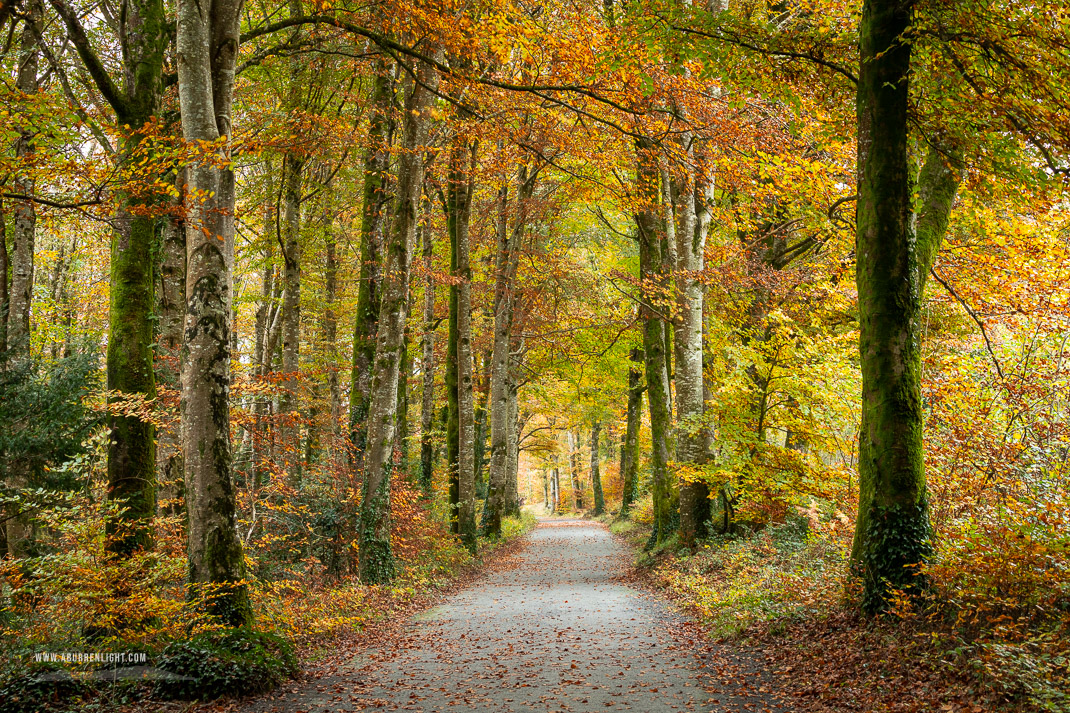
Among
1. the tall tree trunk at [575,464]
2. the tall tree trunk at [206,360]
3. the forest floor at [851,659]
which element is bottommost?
the tall tree trunk at [575,464]

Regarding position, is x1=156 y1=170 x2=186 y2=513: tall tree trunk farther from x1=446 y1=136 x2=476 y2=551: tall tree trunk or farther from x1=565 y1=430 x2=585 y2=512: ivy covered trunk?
x1=565 y1=430 x2=585 y2=512: ivy covered trunk

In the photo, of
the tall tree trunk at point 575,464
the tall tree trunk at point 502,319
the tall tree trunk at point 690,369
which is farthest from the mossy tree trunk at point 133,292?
the tall tree trunk at point 575,464

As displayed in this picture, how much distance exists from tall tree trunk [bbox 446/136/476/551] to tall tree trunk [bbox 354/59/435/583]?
3.43 metres

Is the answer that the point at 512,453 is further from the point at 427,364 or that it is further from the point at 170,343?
the point at 170,343

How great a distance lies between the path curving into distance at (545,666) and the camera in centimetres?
609

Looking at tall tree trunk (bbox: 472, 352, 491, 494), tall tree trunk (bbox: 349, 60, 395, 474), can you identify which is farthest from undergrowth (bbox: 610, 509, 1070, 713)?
tall tree trunk (bbox: 472, 352, 491, 494)

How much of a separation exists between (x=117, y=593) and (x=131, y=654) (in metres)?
0.70

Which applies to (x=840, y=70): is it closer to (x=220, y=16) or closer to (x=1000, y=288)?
(x=1000, y=288)

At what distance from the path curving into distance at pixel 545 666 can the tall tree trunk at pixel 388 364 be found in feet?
5.76

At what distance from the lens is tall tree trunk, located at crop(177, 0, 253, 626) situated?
22.6 feet

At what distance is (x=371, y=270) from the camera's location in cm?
1375

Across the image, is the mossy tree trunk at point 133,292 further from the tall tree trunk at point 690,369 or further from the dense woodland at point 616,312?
the tall tree trunk at point 690,369

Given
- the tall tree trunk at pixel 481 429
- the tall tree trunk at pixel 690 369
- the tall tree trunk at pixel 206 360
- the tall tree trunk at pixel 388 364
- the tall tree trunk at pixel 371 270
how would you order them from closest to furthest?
the tall tree trunk at pixel 206 360 → the tall tree trunk at pixel 388 364 → the tall tree trunk at pixel 371 270 → the tall tree trunk at pixel 690 369 → the tall tree trunk at pixel 481 429

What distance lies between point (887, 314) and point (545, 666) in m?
5.58
